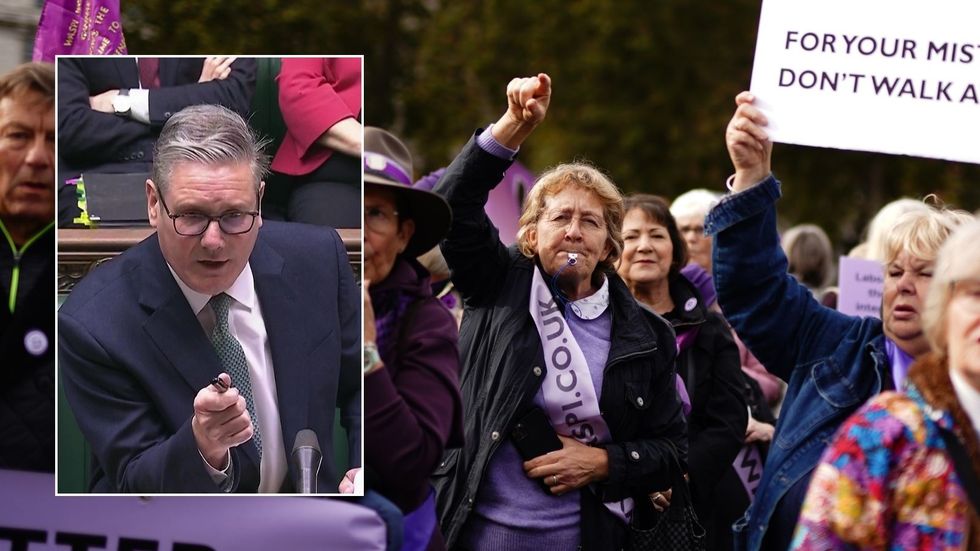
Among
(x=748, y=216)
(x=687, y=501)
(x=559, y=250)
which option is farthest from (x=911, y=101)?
(x=687, y=501)

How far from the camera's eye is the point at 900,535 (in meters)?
3.03

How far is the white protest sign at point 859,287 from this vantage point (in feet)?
25.3

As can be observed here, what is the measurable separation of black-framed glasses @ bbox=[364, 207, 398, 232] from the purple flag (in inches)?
45.8

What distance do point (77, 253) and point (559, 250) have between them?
5.37 ft

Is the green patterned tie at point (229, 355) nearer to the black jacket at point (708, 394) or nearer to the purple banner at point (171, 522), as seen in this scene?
the purple banner at point (171, 522)

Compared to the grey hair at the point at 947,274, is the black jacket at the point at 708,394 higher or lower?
lower

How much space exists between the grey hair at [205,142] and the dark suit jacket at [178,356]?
0.15m

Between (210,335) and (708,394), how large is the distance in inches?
111

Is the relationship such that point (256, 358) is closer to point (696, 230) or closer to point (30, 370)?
point (30, 370)

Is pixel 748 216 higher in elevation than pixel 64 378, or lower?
higher

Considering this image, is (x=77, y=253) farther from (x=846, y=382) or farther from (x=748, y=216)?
(x=846, y=382)

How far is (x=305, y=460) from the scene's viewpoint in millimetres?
3639

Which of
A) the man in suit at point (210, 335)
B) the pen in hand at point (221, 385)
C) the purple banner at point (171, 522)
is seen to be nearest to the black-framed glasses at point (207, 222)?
the man in suit at point (210, 335)

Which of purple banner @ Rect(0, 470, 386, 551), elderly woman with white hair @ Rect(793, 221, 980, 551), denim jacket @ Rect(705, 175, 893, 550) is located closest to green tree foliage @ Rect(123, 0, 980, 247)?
denim jacket @ Rect(705, 175, 893, 550)
